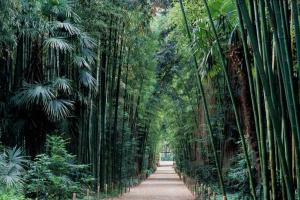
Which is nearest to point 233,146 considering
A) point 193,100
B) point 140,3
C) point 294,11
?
point 193,100

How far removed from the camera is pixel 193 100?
16516mm

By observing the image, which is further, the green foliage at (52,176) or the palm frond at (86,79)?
the palm frond at (86,79)

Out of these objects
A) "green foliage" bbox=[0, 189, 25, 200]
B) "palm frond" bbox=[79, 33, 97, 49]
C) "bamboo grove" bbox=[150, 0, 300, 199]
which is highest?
"palm frond" bbox=[79, 33, 97, 49]

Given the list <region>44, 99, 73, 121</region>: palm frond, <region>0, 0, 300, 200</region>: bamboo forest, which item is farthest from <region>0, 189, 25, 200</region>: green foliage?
<region>44, 99, 73, 121</region>: palm frond

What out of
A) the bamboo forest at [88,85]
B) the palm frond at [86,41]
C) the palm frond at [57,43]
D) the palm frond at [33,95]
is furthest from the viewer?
the palm frond at [86,41]

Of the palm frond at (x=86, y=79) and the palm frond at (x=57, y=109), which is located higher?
the palm frond at (x=86, y=79)

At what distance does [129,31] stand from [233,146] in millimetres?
4318

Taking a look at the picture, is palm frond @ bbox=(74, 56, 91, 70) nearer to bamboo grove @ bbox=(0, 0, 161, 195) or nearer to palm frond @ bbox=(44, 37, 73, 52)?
bamboo grove @ bbox=(0, 0, 161, 195)

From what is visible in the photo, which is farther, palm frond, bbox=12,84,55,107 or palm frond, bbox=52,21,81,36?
palm frond, bbox=52,21,81,36

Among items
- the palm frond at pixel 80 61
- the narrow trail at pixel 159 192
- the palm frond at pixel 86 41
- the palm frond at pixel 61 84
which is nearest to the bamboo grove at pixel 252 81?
the narrow trail at pixel 159 192

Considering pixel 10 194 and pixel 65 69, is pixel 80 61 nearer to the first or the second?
pixel 65 69

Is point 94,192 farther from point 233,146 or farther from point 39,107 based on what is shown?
point 233,146

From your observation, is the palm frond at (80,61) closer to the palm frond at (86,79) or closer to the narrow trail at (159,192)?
the palm frond at (86,79)

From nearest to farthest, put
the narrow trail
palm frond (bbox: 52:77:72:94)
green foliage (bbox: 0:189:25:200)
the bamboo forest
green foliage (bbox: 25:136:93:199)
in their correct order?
green foliage (bbox: 0:189:25:200), the bamboo forest, green foliage (bbox: 25:136:93:199), palm frond (bbox: 52:77:72:94), the narrow trail
